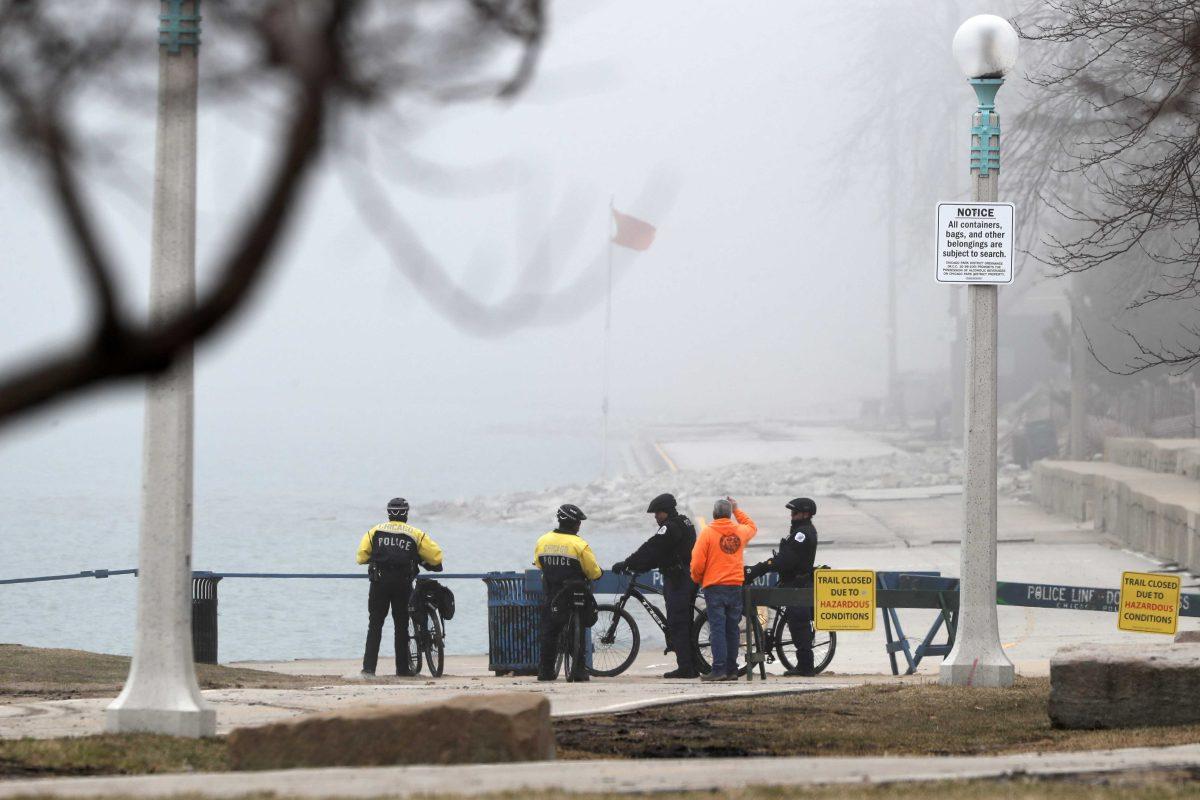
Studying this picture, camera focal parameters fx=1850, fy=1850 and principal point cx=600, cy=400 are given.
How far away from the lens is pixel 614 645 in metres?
18.0

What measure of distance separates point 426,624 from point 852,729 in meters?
7.14

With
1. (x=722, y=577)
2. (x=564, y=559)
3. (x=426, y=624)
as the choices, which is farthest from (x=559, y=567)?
(x=426, y=624)

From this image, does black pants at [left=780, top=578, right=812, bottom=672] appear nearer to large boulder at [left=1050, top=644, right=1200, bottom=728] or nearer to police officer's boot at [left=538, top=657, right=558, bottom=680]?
police officer's boot at [left=538, top=657, right=558, bottom=680]

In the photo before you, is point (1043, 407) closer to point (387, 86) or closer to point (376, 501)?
point (376, 501)

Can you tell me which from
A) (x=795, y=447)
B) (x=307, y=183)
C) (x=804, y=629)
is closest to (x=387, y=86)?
(x=307, y=183)

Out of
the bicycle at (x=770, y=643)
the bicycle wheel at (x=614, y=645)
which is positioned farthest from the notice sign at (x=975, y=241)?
the bicycle wheel at (x=614, y=645)

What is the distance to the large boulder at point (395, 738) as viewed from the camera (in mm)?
8953

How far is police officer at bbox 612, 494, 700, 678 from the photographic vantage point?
1702cm

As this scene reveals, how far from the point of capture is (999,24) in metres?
14.1

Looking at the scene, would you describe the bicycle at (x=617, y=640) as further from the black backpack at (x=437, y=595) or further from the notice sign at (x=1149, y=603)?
the notice sign at (x=1149, y=603)

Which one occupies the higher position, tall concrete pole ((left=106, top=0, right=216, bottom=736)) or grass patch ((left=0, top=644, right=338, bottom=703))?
tall concrete pole ((left=106, top=0, right=216, bottom=736))

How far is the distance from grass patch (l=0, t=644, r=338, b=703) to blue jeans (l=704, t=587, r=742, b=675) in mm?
3530

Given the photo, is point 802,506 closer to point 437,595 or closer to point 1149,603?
point 1149,603

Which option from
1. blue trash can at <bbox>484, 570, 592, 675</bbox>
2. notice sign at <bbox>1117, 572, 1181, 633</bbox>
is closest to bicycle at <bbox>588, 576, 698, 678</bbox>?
blue trash can at <bbox>484, 570, 592, 675</bbox>
